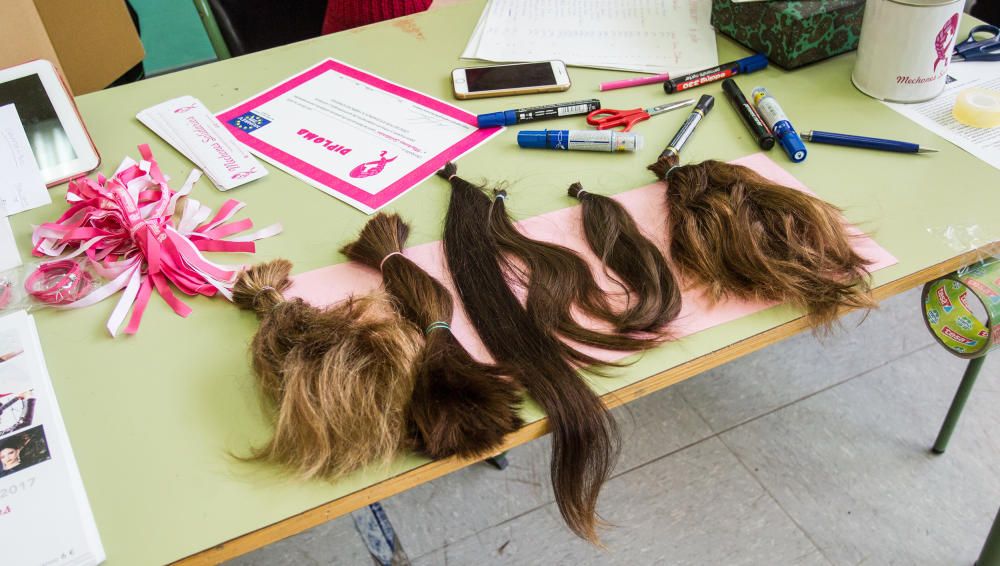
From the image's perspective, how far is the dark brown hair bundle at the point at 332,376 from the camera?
780 mm

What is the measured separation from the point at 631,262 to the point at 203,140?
691 mm

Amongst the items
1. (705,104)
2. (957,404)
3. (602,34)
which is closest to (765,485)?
(957,404)

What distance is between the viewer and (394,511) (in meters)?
1.71

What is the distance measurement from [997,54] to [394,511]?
1398 mm

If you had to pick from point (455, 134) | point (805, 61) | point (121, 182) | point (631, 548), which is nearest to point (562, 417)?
point (455, 134)

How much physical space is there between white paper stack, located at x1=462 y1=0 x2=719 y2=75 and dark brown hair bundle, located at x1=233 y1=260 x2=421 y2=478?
66 cm

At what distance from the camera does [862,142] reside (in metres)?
1.14

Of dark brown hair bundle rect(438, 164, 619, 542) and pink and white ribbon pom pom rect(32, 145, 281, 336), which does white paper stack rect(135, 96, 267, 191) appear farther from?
dark brown hair bundle rect(438, 164, 619, 542)

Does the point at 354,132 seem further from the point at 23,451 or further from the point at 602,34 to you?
the point at 23,451

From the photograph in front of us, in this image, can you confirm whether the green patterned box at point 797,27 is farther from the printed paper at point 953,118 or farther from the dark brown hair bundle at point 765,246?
the dark brown hair bundle at point 765,246

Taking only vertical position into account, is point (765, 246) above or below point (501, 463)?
above

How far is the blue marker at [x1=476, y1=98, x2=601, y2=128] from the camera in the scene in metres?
1.23

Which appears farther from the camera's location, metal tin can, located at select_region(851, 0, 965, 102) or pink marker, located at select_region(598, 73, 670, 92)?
pink marker, located at select_region(598, 73, 670, 92)

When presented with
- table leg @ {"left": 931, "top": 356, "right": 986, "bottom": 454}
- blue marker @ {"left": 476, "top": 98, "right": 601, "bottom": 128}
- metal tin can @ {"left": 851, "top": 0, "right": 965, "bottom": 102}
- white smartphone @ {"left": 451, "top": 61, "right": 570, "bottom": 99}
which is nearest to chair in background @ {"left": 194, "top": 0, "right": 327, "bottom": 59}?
white smartphone @ {"left": 451, "top": 61, "right": 570, "bottom": 99}
